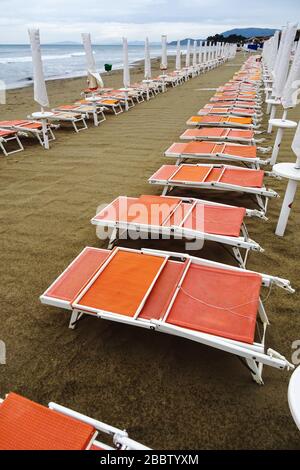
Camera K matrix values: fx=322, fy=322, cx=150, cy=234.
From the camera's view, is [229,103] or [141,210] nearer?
[141,210]

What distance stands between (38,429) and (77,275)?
1370 millimetres

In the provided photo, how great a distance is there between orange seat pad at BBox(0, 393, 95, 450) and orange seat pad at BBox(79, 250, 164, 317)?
821 millimetres

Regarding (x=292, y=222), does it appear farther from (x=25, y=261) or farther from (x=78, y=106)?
(x=78, y=106)

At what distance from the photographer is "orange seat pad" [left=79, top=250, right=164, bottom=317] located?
2439 millimetres

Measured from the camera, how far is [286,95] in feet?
14.9

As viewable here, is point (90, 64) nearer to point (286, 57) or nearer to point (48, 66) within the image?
point (286, 57)

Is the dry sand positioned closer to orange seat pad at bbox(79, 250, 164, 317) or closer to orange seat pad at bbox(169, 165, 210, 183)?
orange seat pad at bbox(79, 250, 164, 317)

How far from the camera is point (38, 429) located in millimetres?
1622

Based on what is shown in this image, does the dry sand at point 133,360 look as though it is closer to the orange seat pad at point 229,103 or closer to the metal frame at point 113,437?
the metal frame at point 113,437

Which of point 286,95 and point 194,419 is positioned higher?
point 286,95

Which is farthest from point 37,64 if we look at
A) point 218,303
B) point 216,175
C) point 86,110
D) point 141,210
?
point 218,303

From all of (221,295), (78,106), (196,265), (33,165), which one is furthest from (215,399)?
(78,106)

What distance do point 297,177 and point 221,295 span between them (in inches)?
63.0

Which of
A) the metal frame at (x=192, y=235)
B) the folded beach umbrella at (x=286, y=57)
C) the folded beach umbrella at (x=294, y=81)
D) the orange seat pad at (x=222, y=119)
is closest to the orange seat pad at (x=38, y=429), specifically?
the metal frame at (x=192, y=235)
